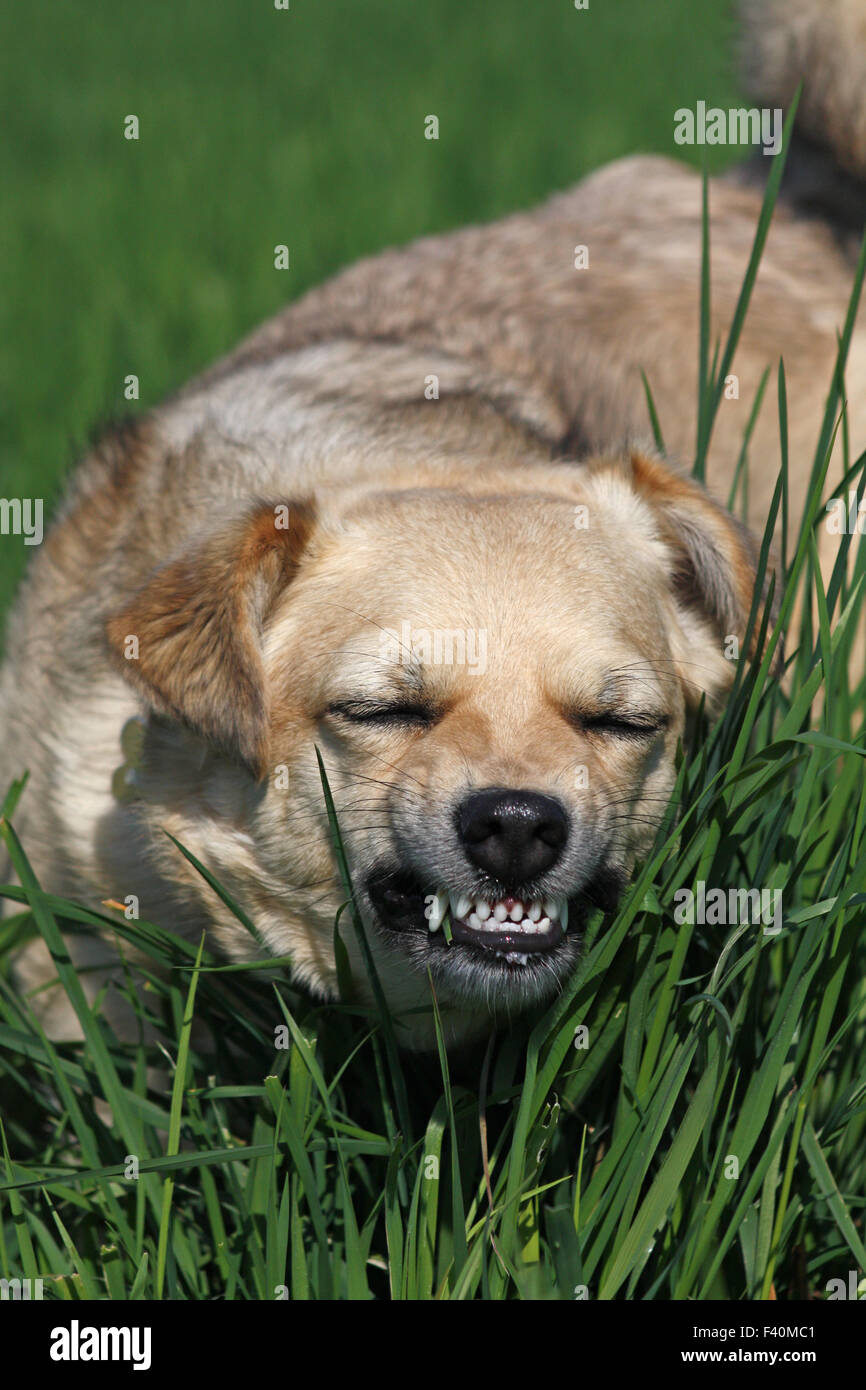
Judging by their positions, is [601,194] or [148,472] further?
[601,194]

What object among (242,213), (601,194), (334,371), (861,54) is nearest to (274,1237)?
(334,371)

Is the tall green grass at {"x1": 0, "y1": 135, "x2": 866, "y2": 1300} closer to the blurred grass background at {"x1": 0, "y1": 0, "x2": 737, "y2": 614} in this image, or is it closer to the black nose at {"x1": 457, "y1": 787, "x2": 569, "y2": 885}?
the black nose at {"x1": 457, "y1": 787, "x2": 569, "y2": 885}

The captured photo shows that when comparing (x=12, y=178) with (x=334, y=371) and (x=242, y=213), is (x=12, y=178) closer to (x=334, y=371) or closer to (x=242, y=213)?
(x=242, y=213)

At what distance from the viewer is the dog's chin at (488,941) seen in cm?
254

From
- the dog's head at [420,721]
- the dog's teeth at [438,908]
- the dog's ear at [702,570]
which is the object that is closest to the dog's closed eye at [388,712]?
the dog's head at [420,721]

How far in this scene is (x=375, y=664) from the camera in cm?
253

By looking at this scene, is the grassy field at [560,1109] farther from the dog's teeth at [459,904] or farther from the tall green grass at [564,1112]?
the dog's teeth at [459,904]

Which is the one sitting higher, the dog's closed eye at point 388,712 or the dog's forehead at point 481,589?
the dog's forehead at point 481,589

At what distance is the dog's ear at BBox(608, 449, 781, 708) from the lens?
2973 mm

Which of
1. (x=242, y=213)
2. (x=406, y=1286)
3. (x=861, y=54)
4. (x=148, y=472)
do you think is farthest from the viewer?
(x=242, y=213)

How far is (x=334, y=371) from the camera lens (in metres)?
3.86

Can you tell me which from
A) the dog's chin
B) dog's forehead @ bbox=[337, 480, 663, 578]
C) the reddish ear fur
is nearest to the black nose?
the dog's chin

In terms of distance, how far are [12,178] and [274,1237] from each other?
947 centimetres

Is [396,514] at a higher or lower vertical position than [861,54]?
lower
